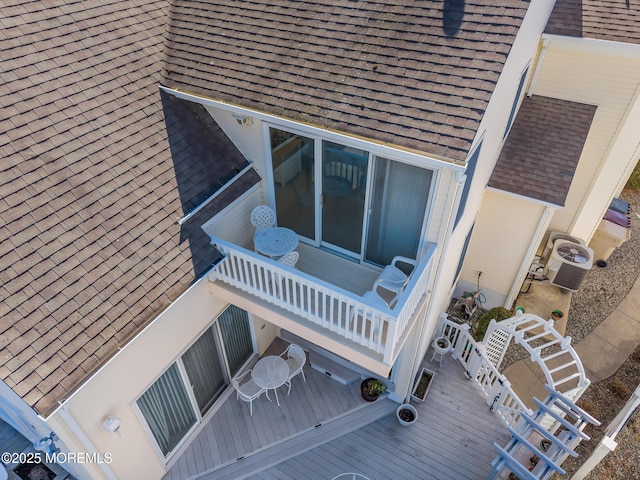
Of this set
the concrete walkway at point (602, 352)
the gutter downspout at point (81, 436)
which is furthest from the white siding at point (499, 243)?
the gutter downspout at point (81, 436)

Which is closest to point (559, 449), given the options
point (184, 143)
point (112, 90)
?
point (184, 143)

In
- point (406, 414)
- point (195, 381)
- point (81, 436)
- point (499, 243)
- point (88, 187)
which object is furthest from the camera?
point (499, 243)

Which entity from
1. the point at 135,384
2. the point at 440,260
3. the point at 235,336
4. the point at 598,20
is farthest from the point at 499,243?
the point at 135,384

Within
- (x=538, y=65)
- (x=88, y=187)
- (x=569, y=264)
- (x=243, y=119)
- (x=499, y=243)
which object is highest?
(x=538, y=65)

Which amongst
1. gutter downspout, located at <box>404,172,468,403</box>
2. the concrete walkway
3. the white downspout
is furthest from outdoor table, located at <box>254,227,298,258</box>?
the white downspout

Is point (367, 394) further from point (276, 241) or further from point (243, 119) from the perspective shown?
point (243, 119)

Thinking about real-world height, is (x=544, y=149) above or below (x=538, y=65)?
below
